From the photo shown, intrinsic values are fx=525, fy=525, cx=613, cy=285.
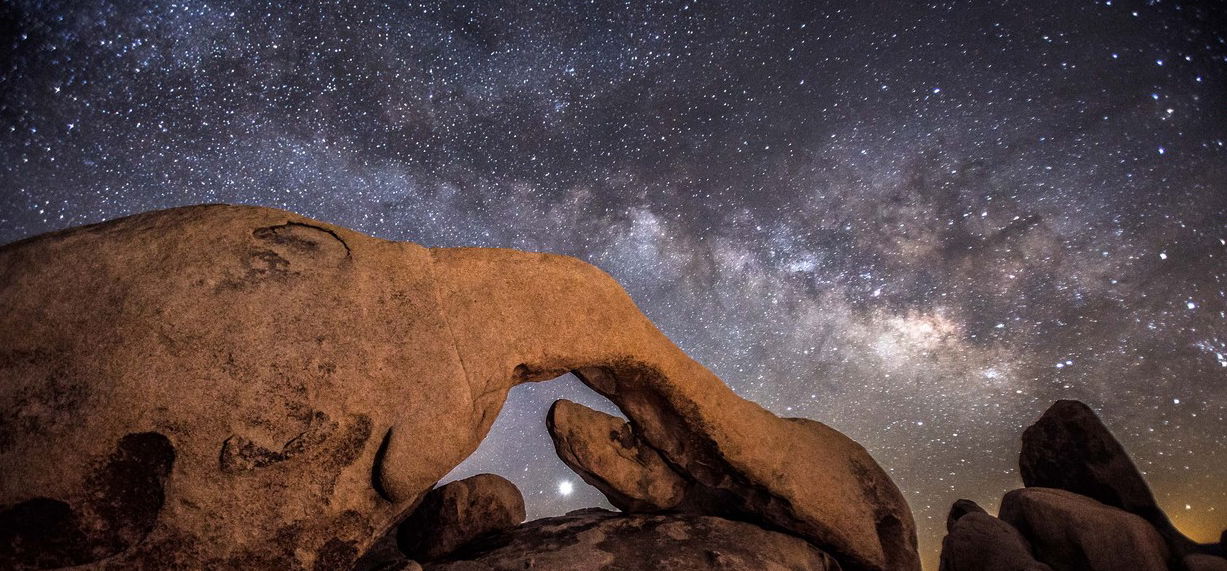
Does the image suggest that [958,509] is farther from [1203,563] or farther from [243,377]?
[243,377]

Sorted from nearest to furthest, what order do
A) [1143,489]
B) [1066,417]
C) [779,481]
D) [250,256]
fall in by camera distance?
[250,256] → [779,481] → [1143,489] → [1066,417]

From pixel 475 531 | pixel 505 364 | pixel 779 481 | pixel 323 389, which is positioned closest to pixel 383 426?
pixel 323 389

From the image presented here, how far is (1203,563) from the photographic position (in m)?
5.18

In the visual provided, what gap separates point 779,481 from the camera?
4.80 m

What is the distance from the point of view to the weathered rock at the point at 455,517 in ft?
14.0

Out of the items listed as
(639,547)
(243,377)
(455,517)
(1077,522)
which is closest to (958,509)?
(1077,522)

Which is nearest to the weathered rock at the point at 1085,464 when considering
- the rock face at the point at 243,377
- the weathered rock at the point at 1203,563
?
the weathered rock at the point at 1203,563

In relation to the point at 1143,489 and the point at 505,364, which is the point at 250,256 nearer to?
the point at 505,364

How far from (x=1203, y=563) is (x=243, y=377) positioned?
8.48m

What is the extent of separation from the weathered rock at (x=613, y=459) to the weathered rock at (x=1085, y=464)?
5.19 meters

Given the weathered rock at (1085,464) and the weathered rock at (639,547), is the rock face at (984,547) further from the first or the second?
the weathered rock at (639,547)

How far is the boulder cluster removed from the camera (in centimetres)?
530

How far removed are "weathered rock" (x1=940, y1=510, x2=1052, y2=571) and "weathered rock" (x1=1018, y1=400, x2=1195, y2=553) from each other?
5.13ft

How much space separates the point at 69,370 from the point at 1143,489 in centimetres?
971
